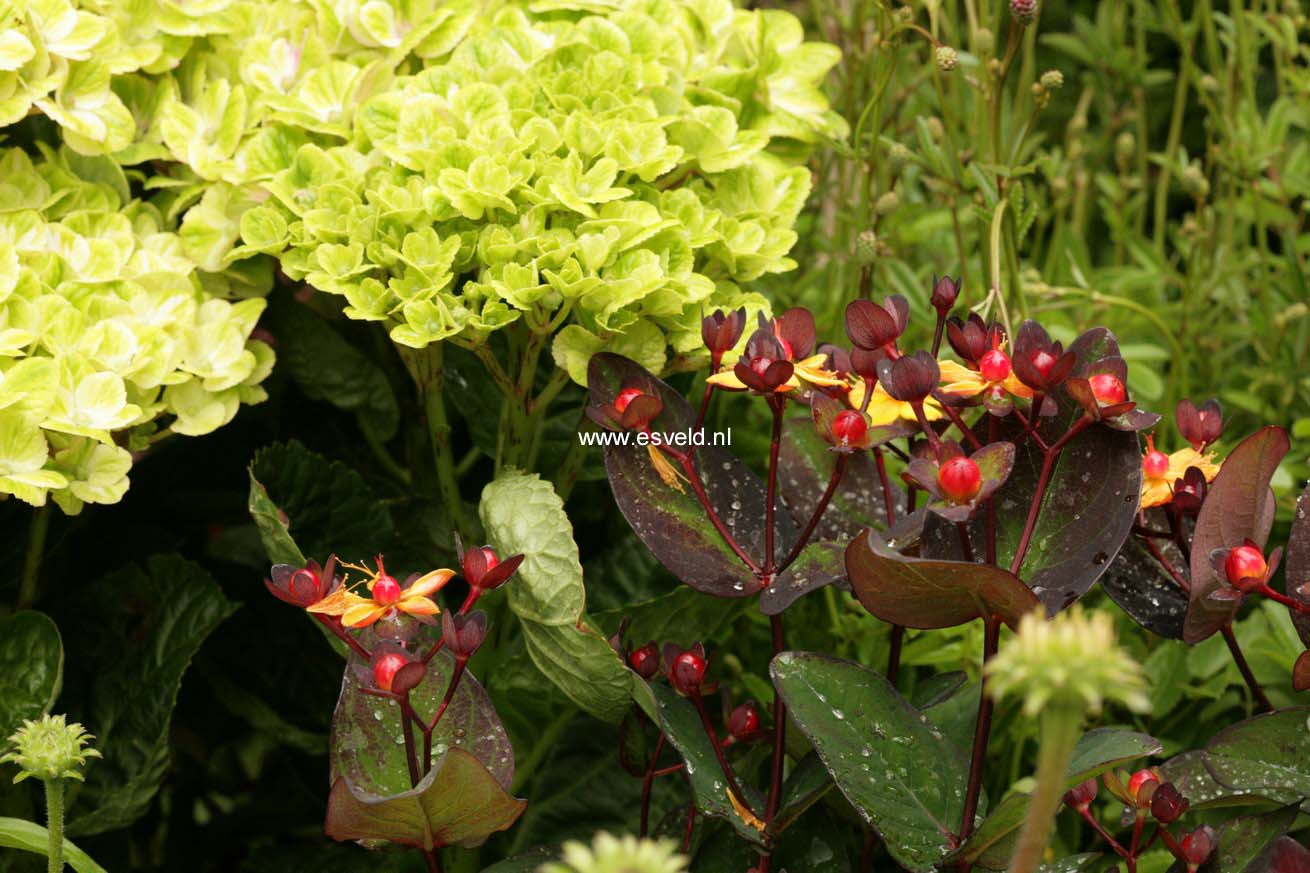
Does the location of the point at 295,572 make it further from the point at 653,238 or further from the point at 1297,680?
the point at 1297,680

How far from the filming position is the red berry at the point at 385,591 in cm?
69

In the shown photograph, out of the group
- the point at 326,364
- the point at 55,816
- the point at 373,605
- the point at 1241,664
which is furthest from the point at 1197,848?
the point at 326,364

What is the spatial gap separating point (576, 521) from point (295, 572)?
522 millimetres

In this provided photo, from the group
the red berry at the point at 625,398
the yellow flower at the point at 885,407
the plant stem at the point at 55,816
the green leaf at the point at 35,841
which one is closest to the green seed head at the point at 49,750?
the plant stem at the point at 55,816

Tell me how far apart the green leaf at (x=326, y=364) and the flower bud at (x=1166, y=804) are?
2.17 ft

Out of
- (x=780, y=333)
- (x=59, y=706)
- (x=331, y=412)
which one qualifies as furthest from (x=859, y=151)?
(x=59, y=706)

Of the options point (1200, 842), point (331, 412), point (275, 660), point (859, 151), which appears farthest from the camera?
point (331, 412)

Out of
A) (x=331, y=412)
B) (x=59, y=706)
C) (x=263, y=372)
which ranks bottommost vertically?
(x=59, y=706)

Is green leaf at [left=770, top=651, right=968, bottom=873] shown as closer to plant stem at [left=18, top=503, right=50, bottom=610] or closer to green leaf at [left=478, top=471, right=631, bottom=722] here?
green leaf at [left=478, top=471, right=631, bottom=722]

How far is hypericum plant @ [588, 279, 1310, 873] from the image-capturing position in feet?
2.31

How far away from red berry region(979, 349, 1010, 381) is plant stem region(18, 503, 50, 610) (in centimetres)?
65

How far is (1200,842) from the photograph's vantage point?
2.33ft

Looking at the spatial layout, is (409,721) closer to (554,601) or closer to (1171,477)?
(554,601)

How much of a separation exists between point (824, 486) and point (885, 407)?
0.49 ft
